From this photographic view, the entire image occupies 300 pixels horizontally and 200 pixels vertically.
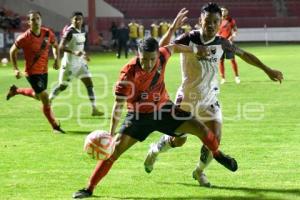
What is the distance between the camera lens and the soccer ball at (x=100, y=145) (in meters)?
7.37

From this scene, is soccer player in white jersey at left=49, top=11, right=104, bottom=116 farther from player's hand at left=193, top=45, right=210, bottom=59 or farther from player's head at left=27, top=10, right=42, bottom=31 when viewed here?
player's hand at left=193, top=45, right=210, bottom=59

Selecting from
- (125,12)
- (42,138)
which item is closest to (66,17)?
(125,12)

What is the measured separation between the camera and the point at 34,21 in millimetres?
12828

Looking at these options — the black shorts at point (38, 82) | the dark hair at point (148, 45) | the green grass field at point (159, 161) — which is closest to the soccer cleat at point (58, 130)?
the green grass field at point (159, 161)

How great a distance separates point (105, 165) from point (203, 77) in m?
1.61

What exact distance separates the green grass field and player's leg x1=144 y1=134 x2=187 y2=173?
0.18 metres

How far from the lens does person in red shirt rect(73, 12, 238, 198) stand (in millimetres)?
7586

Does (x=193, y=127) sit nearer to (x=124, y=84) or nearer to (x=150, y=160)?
(x=124, y=84)

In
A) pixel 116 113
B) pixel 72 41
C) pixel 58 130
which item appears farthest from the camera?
pixel 72 41

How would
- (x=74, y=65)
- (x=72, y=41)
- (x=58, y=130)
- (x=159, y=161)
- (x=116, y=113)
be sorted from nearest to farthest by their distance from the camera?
(x=116, y=113), (x=159, y=161), (x=58, y=130), (x=74, y=65), (x=72, y=41)

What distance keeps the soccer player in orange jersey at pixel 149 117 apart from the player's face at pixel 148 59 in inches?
0.8

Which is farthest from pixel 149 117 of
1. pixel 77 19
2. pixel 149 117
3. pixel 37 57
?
pixel 77 19

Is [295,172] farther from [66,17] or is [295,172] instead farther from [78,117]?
[66,17]

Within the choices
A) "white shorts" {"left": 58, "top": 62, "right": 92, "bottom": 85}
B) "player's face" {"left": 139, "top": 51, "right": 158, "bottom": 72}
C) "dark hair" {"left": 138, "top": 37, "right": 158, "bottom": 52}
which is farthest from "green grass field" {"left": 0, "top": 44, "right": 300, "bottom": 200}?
"dark hair" {"left": 138, "top": 37, "right": 158, "bottom": 52}
